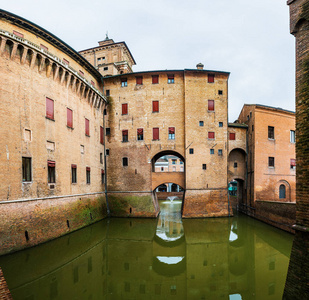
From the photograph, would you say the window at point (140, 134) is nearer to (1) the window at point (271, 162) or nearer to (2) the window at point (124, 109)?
(2) the window at point (124, 109)

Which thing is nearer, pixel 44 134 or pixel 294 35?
pixel 294 35

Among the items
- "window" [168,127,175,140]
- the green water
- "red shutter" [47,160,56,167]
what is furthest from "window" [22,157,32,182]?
"window" [168,127,175,140]

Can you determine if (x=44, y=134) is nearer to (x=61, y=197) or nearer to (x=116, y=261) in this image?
(x=61, y=197)

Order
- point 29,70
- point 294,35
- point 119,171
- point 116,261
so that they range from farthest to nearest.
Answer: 1. point 119,171
2. point 29,70
3. point 116,261
4. point 294,35

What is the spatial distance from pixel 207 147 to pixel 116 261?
43.6 feet

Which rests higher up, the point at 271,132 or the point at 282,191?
the point at 271,132

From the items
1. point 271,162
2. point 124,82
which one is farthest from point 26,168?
point 271,162

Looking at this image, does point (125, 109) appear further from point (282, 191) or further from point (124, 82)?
point (282, 191)

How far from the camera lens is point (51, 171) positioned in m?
14.1

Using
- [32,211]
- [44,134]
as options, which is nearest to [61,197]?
[32,211]

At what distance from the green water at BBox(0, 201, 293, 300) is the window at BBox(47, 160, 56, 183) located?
3.82 meters

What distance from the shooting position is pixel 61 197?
47.8ft

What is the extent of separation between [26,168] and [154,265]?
8.82 m

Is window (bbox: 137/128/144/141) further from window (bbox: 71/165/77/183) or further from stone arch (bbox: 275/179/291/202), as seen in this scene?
stone arch (bbox: 275/179/291/202)
